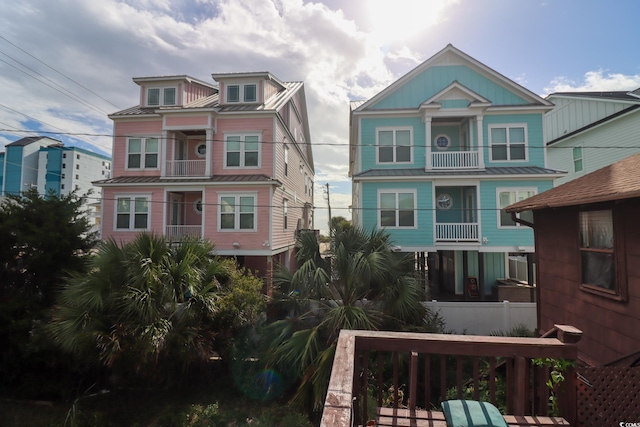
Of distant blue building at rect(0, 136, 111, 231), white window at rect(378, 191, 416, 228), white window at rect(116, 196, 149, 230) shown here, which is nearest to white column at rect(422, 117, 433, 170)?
white window at rect(378, 191, 416, 228)

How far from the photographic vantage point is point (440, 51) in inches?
534

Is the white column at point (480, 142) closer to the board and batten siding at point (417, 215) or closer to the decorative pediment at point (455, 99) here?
the decorative pediment at point (455, 99)

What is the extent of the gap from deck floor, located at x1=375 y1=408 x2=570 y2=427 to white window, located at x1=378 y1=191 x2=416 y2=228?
34.8 ft

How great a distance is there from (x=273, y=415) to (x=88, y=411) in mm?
4253

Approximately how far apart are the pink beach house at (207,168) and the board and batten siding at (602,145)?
16042 mm

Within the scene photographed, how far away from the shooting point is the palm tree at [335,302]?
5.81 metres

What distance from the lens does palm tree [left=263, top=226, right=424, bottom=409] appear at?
5.81 meters

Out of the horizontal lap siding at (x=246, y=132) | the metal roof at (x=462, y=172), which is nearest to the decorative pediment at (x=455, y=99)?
the metal roof at (x=462, y=172)

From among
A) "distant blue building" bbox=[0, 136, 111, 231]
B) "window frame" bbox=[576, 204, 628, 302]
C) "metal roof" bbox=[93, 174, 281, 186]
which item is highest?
"distant blue building" bbox=[0, 136, 111, 231]

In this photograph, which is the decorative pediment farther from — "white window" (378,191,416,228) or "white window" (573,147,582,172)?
"white window" (573,147,582,172)

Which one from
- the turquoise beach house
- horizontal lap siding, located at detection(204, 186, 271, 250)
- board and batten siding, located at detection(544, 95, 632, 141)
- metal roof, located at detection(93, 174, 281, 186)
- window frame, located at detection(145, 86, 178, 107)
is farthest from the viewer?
board and batten siding, located at detection(544, 95, 632, 141)

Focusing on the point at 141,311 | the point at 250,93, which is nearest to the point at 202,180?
the point at 250,93

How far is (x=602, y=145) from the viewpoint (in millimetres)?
15133

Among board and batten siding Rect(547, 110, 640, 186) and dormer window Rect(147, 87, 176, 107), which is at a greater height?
dormer window Rect(147, 87, 176, 107)
